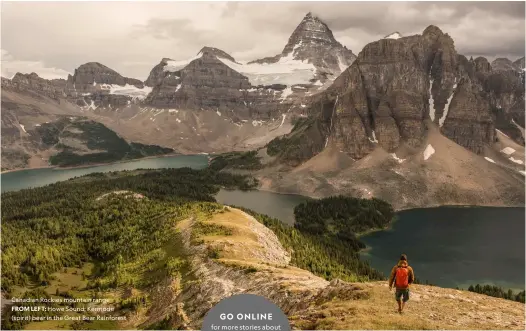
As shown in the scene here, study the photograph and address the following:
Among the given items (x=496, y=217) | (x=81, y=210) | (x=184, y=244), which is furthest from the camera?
(x=496, y=217)

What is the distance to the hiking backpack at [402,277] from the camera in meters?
30.2

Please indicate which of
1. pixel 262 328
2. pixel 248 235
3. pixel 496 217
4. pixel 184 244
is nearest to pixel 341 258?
pixel 248 235

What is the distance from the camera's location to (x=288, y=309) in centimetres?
3984

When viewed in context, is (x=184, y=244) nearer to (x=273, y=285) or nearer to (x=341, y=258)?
(x=273, y=285)

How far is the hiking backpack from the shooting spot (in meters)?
30.2

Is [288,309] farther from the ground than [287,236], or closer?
farther from the ground

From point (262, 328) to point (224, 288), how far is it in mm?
26942

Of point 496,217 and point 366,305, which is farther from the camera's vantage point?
point 496,217

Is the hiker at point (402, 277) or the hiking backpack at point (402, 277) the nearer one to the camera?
the hiker at point (402, 277)

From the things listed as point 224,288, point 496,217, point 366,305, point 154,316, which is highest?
point 366,305

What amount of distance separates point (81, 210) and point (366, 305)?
125683mm

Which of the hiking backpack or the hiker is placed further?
the hiking backpack

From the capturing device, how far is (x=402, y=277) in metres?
30.5

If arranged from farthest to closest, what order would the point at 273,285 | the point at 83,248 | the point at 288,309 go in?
the point at 83,248 < the point at 273,285 < the point at 288,309
